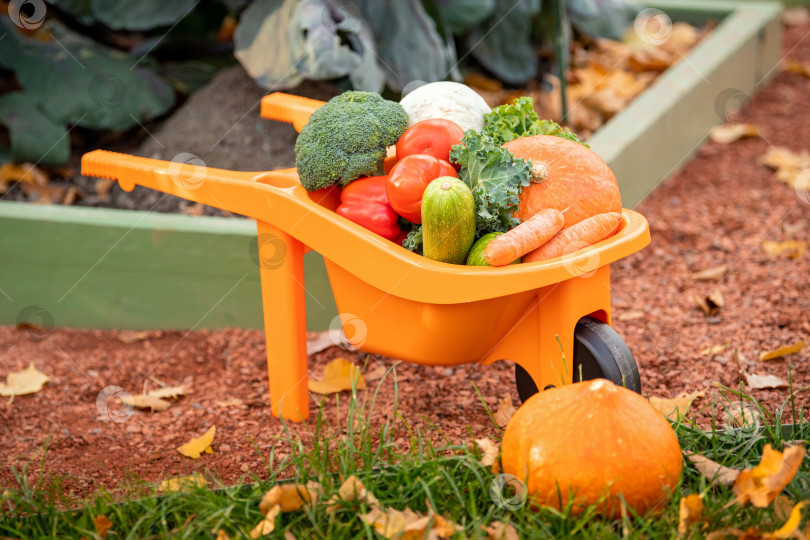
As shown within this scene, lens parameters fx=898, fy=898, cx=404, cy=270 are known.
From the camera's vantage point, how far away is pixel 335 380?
281 cm

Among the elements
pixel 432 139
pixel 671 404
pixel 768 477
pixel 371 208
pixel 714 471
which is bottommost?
pixel 671 404

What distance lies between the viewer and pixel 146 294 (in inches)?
126

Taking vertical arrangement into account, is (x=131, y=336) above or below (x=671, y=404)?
below

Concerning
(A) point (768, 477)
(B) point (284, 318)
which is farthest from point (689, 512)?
(B) point (284, 318)

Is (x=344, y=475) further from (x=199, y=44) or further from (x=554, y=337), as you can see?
(x=199, y=44)

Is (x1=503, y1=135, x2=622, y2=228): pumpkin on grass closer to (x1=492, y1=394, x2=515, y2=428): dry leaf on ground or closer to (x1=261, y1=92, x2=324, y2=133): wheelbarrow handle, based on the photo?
(x1=492, y1=394, x2=515, y2=428): dry leaf on ground

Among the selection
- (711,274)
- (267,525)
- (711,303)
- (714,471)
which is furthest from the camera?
(711,274)

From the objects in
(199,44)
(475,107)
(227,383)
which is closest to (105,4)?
(199,44)

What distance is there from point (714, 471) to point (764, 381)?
0.67m

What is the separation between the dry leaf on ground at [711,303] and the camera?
3.13 meters

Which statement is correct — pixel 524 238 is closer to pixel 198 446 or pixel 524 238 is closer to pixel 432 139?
pixel 432 139

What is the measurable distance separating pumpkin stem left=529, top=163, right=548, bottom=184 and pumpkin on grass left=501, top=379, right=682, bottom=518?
0.55 metres

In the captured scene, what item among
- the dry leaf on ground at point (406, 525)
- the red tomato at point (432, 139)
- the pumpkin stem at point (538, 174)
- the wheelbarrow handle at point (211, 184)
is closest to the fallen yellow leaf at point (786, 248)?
the pumpkin stem at point (538, 174)

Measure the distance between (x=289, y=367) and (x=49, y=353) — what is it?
1.09 metres
